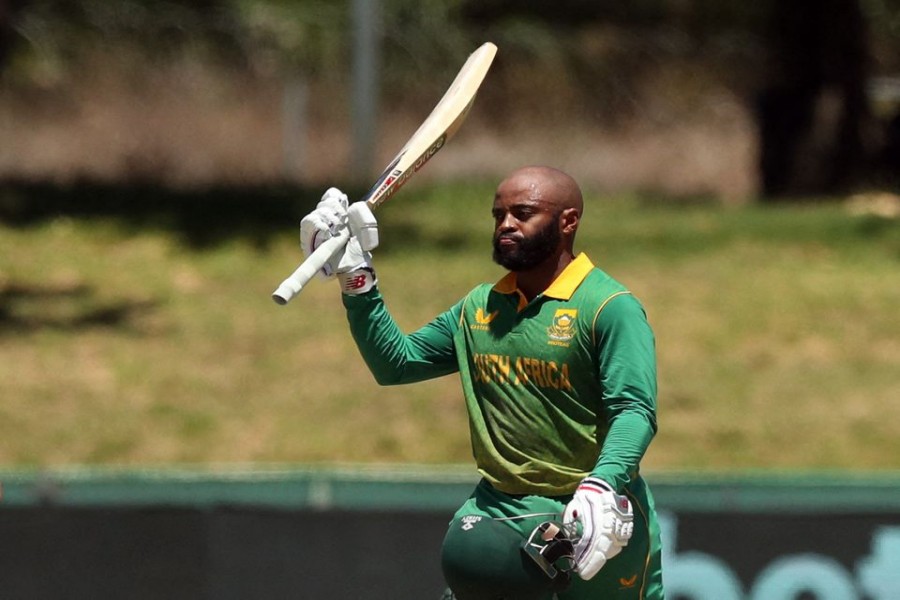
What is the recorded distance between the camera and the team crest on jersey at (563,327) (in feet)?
15.2

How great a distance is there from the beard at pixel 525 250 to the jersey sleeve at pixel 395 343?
0.36 metres

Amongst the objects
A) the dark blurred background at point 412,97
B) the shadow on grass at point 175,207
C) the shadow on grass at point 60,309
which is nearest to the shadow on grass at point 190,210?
the shadow on grass at point 175,207

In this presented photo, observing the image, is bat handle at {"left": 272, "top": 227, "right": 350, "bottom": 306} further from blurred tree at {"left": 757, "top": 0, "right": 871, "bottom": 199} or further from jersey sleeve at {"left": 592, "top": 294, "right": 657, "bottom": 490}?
blurred tree at {"left": 757, "top": 0, "right": 871, "bottom": 199}

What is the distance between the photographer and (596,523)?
4.19 metres

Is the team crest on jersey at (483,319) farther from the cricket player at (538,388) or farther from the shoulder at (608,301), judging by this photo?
the shoulder at (608,301)

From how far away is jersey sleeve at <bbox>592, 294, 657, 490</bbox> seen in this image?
437cm

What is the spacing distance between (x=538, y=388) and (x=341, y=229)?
30.0 inches

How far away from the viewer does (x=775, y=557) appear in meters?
7.85

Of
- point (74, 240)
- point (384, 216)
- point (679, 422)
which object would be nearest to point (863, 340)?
point (679, 422)

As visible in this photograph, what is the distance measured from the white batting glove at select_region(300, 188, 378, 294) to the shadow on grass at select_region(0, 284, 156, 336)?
358 inches

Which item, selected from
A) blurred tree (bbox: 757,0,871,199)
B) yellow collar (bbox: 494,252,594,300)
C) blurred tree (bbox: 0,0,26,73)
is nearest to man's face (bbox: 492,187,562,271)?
yellow collar (bbox: 494,252,594,300)

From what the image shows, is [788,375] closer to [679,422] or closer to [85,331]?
[679,422]

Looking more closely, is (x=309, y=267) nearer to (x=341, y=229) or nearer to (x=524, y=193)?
(x=341, y=229)

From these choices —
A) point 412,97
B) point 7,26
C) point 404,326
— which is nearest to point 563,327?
point 404,326
